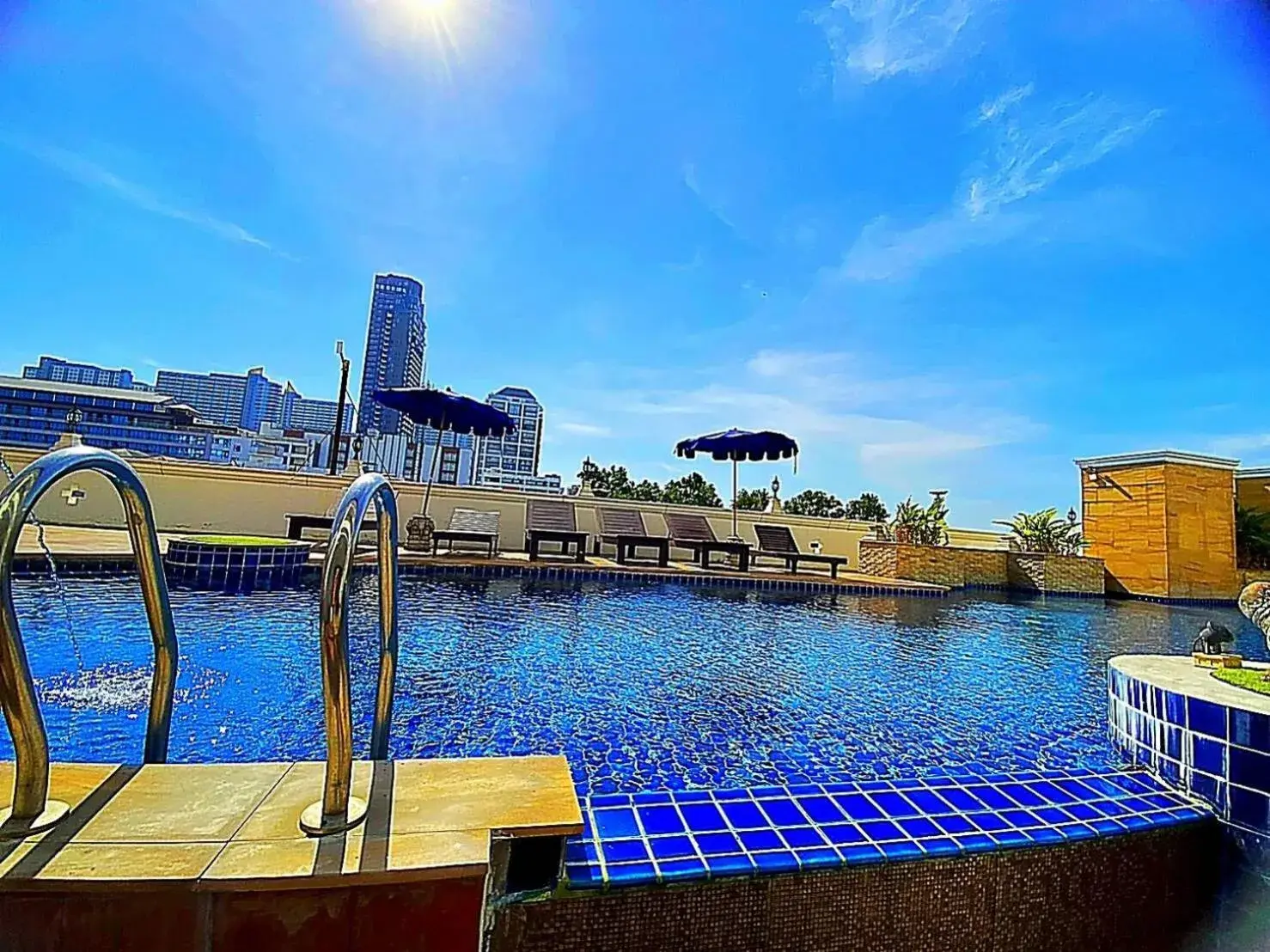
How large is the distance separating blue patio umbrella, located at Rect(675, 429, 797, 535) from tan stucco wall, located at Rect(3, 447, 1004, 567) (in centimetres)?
182

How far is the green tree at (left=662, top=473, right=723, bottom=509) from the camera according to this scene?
68.9 feet

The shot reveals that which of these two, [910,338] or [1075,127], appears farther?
[910,338]

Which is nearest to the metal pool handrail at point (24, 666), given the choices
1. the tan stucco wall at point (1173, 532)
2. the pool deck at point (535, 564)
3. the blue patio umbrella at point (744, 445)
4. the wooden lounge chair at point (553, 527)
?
the pool deck at point (535, 564)

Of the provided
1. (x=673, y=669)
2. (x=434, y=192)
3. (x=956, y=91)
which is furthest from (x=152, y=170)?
(x=956, y=91)

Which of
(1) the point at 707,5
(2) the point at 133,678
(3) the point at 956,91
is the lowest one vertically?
(2) the point at 133,678

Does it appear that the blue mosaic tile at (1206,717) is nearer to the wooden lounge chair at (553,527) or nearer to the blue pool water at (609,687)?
the blue pool water at (609,687)

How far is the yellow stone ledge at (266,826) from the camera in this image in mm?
992

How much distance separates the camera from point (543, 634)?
18.1 feet

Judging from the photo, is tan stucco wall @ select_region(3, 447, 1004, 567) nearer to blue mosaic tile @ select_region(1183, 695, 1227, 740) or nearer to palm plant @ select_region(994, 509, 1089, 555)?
palm plant @ select_region(994, 509, 1089, 555)

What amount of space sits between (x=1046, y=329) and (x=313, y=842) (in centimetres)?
1107

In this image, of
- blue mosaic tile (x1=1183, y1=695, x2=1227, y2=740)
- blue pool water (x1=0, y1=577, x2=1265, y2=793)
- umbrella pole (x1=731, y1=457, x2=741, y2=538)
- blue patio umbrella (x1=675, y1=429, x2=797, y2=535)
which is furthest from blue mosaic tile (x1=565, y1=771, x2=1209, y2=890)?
umbrella pole (x1=731, y1=457, x2=741, y2=538)

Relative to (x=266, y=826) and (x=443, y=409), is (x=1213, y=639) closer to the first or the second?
(x=266, y=826)

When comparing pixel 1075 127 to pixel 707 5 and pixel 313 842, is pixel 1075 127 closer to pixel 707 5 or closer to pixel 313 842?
pixel 707 5

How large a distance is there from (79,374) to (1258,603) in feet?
260
